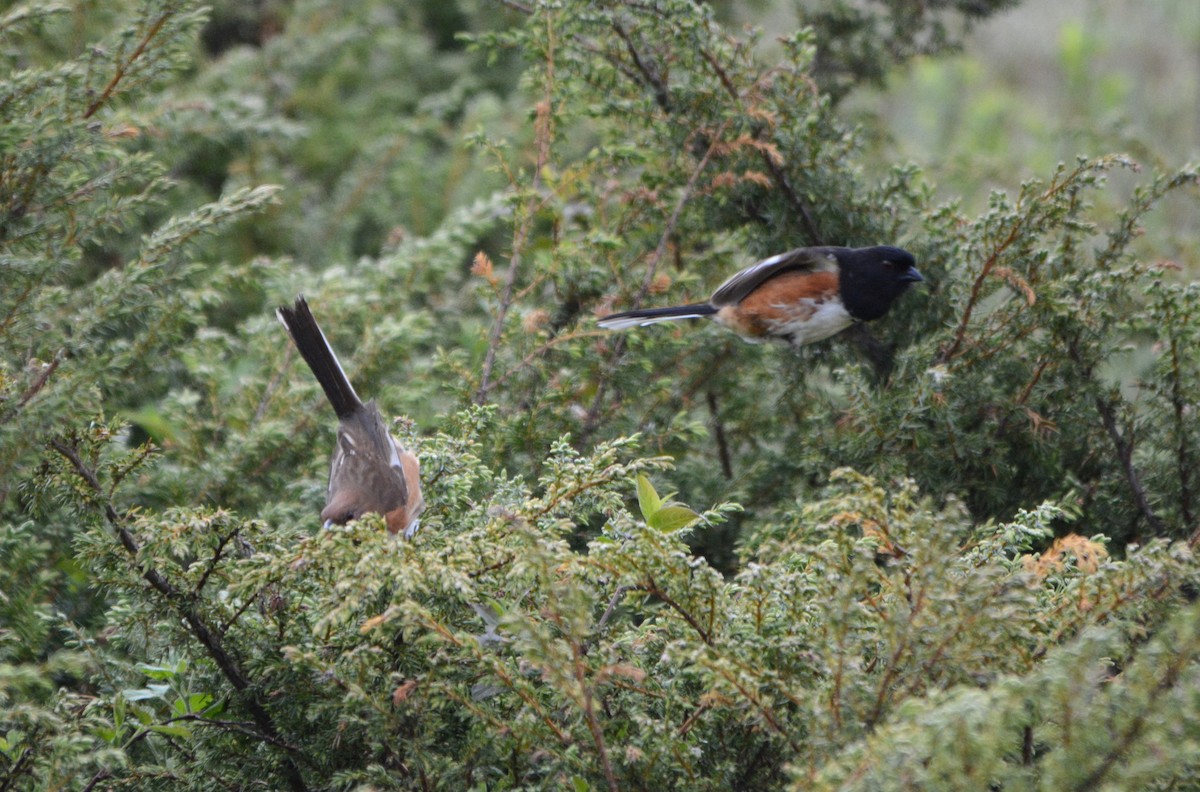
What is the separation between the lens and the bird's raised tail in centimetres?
335

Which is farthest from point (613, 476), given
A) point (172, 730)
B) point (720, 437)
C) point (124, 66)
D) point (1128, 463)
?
point (124, 66)

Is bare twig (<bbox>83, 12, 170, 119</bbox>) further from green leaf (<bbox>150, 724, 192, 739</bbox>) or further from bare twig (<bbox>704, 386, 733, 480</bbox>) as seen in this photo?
bare twig (<bbox>704, 386, 733, 480</bbox>)

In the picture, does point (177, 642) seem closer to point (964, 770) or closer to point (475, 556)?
point (475, 556)

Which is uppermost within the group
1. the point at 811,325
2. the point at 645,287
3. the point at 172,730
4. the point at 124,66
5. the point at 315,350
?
the point at 124,66

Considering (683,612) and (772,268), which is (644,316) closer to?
(772,268)

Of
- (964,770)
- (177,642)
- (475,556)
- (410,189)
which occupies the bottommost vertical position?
(410,189)

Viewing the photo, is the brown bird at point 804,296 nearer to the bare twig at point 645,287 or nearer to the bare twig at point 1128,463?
the bare twig at point 645,287

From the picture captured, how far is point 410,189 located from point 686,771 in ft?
14.5

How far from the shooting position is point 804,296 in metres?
3.45

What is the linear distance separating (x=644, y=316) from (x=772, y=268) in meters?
0.47

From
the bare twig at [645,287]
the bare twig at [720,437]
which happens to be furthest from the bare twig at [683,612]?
the bare twig at [720,437]

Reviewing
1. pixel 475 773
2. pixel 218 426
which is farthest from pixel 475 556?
pixel 218 426

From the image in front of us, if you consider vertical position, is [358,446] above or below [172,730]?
below

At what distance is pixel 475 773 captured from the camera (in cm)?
198
